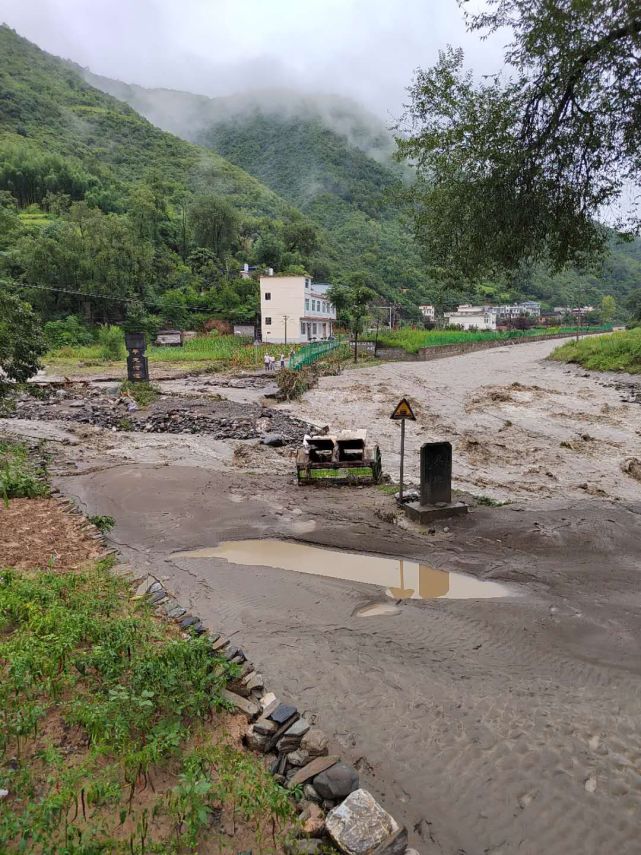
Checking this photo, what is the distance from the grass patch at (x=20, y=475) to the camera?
10500mm

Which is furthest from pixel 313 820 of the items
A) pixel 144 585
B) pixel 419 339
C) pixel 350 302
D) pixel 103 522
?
pixel 350 302

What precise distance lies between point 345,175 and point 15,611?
154778 millimetres

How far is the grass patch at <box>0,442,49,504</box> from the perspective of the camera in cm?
1050

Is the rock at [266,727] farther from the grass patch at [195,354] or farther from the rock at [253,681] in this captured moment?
the grass patch at [195,354]

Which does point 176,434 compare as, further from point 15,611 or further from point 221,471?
point 15,611

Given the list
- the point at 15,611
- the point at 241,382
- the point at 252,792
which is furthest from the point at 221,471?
the point at 241,382

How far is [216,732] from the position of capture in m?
4.12

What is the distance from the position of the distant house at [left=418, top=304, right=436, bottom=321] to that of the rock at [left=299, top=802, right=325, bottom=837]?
10198 cm

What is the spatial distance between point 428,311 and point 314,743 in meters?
107

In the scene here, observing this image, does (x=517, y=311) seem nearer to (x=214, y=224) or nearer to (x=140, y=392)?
(x=214, y=224)

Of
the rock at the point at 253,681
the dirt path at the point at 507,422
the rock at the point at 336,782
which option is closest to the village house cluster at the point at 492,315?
the dirt path at the point at 507,422

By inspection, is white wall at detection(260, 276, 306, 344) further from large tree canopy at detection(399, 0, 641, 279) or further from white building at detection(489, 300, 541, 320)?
white building at detection(489, 300, 541, 320)

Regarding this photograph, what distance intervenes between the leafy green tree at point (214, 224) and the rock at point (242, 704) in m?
75.3

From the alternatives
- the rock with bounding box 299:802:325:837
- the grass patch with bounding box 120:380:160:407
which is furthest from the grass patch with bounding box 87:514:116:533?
the grass patch with bounding box 120:380:160:407
